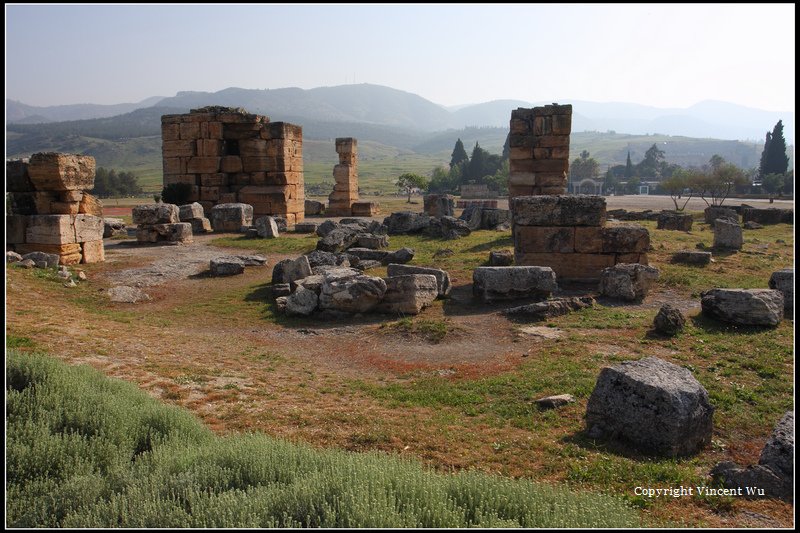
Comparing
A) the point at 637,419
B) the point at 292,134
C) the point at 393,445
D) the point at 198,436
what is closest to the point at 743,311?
the point at 637,419

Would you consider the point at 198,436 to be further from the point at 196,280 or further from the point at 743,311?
the point at 196,280

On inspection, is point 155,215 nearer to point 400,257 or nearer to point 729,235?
point 400,257

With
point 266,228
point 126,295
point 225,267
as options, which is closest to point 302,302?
point 126,295

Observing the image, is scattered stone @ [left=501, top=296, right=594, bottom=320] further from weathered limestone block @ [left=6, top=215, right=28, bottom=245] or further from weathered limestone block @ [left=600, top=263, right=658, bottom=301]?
weathered limestone block @ [left=6, top=215, right=28, bottom=245]

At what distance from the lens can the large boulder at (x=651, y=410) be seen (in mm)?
6223

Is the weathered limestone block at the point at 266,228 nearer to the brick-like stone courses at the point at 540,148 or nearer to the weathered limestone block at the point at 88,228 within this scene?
the weathered limestone block at the point at 88,228

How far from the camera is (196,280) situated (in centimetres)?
1648

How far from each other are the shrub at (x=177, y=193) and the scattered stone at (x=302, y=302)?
57.4ft

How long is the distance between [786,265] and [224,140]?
23874 millimetres

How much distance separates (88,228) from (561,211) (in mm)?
13909

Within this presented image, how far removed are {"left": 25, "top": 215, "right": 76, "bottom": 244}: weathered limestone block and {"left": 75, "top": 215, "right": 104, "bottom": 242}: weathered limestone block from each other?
243mm

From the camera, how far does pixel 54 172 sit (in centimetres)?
1722

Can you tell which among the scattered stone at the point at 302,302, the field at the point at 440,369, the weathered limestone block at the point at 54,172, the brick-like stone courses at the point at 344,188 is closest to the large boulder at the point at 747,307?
the field at the point at 440,369

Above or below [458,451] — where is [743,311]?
above
